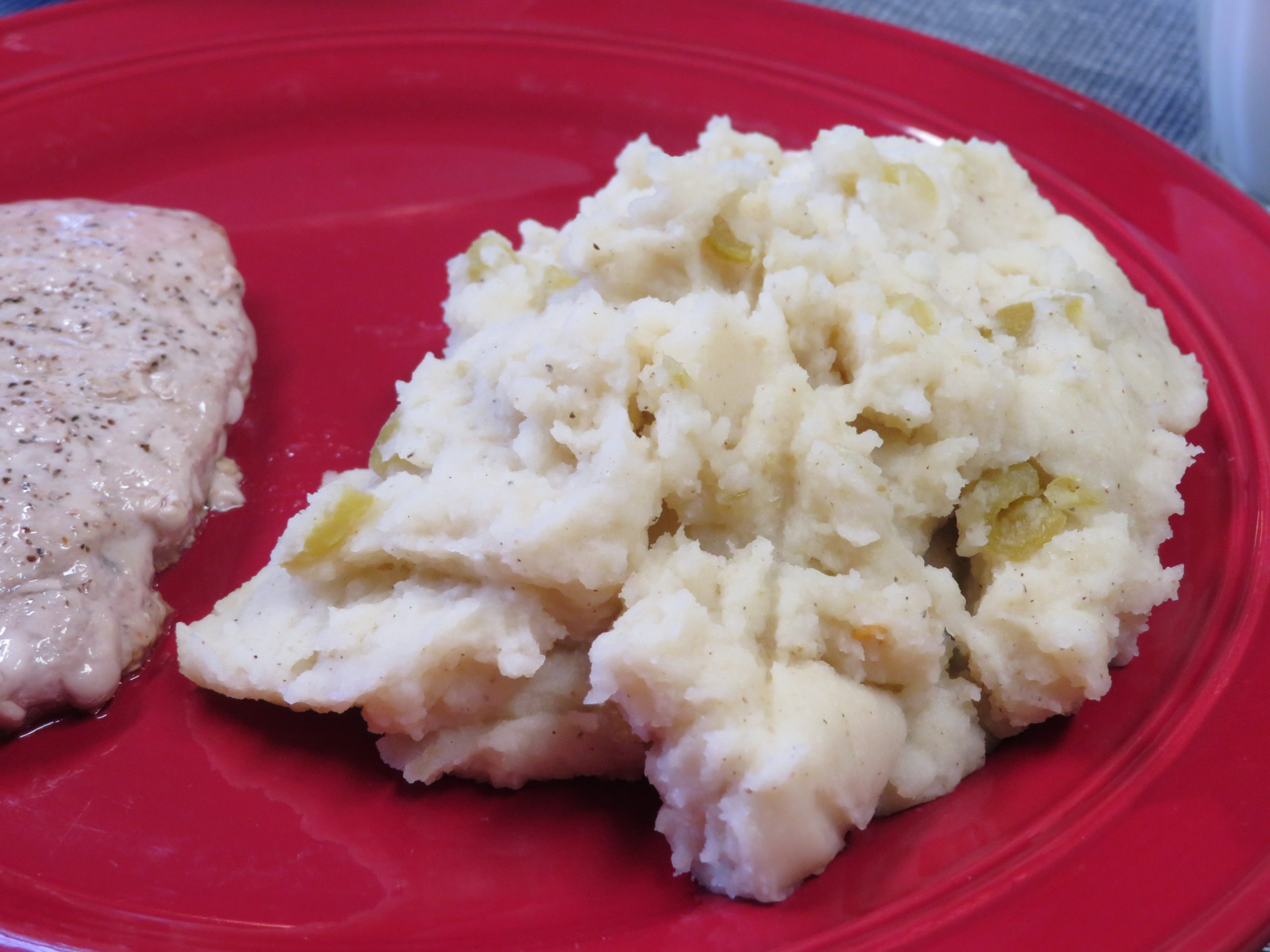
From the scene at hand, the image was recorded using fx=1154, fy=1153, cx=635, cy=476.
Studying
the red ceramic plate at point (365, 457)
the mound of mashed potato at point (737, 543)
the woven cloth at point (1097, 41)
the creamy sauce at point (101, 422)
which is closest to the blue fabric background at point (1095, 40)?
the woven cloth at point (1097, 41)

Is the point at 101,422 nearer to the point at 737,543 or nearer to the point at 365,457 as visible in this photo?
the point at 365,457

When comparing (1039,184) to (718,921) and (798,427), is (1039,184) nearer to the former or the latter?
(798,427)

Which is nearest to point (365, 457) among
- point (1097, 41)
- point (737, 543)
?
point (737, 543)

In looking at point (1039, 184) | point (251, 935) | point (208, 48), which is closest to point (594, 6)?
point (208, 48)

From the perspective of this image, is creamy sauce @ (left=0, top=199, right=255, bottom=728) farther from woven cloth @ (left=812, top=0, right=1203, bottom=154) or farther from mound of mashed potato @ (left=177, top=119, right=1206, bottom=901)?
woven cloth @ (left=812, top=0, right=1203, bottom=154)

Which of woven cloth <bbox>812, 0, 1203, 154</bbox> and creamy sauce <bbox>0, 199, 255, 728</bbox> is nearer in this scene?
creamy sauce <bbox>0, 199, 255, 728</bbox>

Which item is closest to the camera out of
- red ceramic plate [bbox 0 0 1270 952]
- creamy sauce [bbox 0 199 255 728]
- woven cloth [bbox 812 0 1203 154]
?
red ceramic plate [bbox 0 0 1270 952]

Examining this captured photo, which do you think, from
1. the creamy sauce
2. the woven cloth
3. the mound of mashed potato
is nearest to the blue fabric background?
the woven cloth

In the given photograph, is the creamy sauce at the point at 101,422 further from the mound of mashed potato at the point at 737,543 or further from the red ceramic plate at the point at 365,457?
the mound of mashed potato at the point at 737,543
